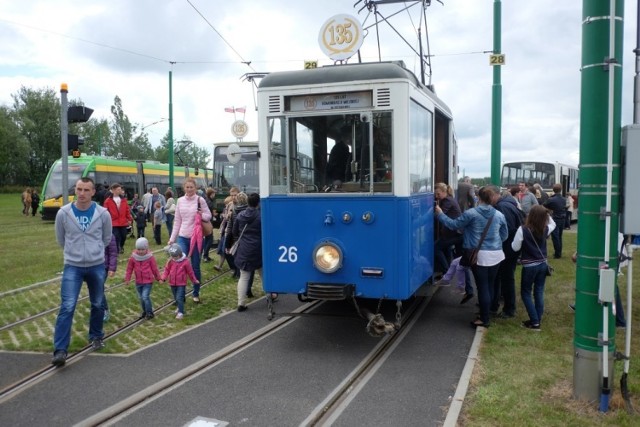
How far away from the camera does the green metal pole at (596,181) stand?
4.36 meters

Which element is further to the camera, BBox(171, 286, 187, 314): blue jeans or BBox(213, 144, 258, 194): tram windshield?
BBox(213, 144, 258, 194): tram windshield

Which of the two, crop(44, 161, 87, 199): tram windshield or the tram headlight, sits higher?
crop(44, 161, 87, 199): tram windshield

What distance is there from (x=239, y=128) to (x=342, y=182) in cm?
1234

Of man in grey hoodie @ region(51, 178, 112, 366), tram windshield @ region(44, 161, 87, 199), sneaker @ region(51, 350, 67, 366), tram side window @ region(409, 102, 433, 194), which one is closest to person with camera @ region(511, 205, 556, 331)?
tram side window @ region(409, 102, 433, 194)

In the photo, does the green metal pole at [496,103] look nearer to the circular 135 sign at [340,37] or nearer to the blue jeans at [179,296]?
the circular 135 sign at [340,37]

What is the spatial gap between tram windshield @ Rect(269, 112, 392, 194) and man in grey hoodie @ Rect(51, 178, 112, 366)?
196cm

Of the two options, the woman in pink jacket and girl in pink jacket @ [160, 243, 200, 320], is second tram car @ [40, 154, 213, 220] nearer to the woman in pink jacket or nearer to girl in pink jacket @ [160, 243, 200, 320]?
the woman in pink jacket

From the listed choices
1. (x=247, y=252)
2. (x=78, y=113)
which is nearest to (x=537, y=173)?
(x=247, y=252)

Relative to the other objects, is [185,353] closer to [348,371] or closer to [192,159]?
[348,371]

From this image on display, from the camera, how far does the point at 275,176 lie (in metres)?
6.32

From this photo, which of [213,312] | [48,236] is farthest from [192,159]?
[213,312]

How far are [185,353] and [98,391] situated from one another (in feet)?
4.00

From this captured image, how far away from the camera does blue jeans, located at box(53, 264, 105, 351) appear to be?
5.72m

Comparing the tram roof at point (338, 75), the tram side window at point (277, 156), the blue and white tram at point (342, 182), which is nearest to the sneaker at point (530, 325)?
the blue and white tram at point (342, 182)
